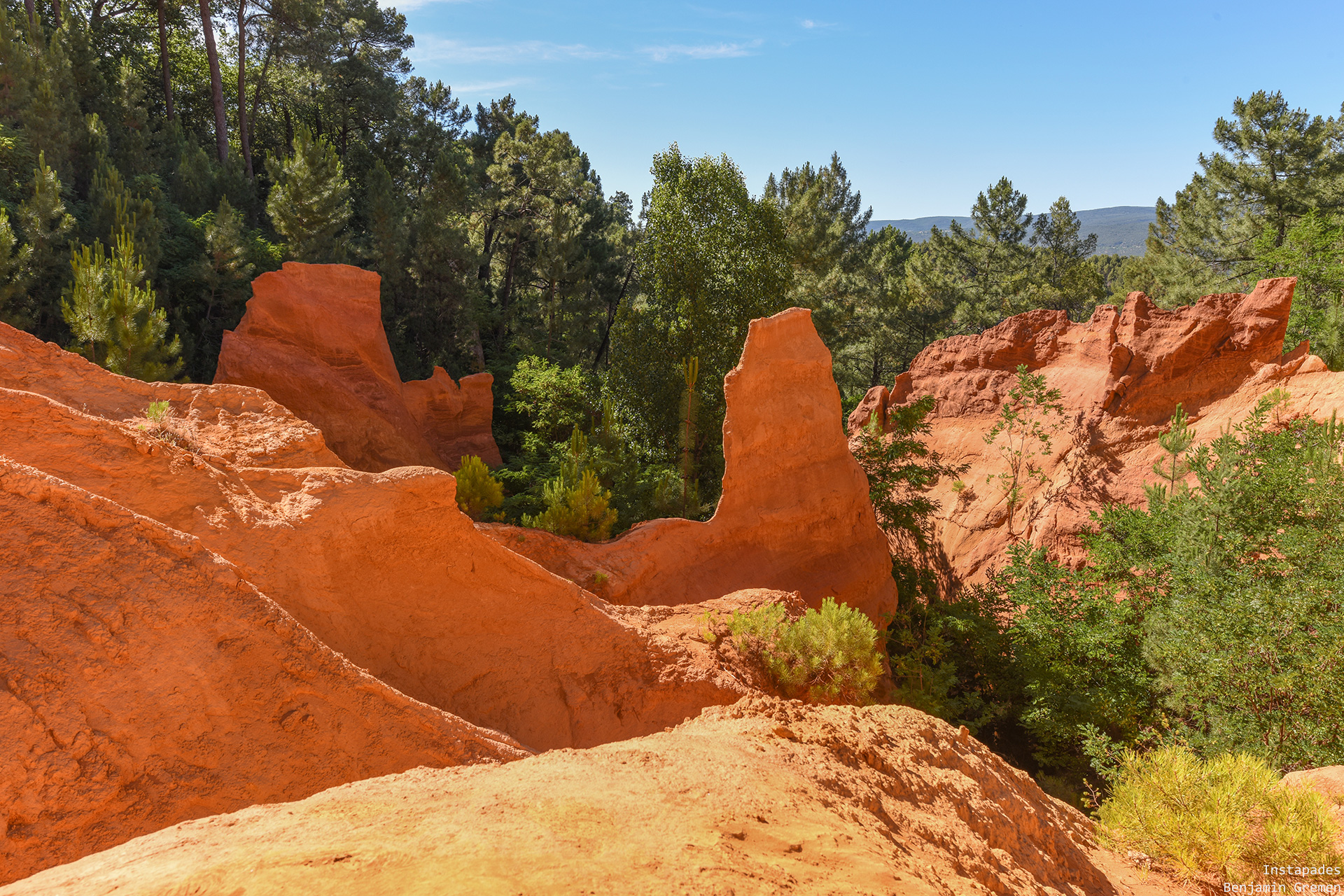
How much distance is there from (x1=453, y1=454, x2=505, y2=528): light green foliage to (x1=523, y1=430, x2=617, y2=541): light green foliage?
108cm

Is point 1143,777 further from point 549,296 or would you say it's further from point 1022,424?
point 549,296

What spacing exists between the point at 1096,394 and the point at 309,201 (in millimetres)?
23086

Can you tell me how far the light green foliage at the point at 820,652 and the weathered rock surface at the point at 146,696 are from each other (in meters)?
4.04

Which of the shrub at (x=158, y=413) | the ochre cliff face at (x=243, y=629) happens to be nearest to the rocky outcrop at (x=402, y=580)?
the ochre cliff face at (x=243, y=629)

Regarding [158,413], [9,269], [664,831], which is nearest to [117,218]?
[9,269]

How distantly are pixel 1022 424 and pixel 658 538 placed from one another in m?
13.3

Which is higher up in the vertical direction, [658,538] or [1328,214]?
[1328,214]

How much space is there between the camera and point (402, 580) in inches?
284

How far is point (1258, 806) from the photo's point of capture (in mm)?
6176

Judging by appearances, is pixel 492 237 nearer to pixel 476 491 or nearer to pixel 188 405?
pixel 476 491

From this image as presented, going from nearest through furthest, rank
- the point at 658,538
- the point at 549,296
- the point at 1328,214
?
the point at 658,538, the point at 1328,214, the point at 549,296

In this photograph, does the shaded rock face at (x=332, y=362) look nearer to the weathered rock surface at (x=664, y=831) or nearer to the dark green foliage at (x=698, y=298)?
the dark green foliage at (x=698, y=298)

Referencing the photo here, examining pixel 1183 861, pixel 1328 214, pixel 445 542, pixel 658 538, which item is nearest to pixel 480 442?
pixel 658 538

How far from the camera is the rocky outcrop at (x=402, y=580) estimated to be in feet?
20.2
